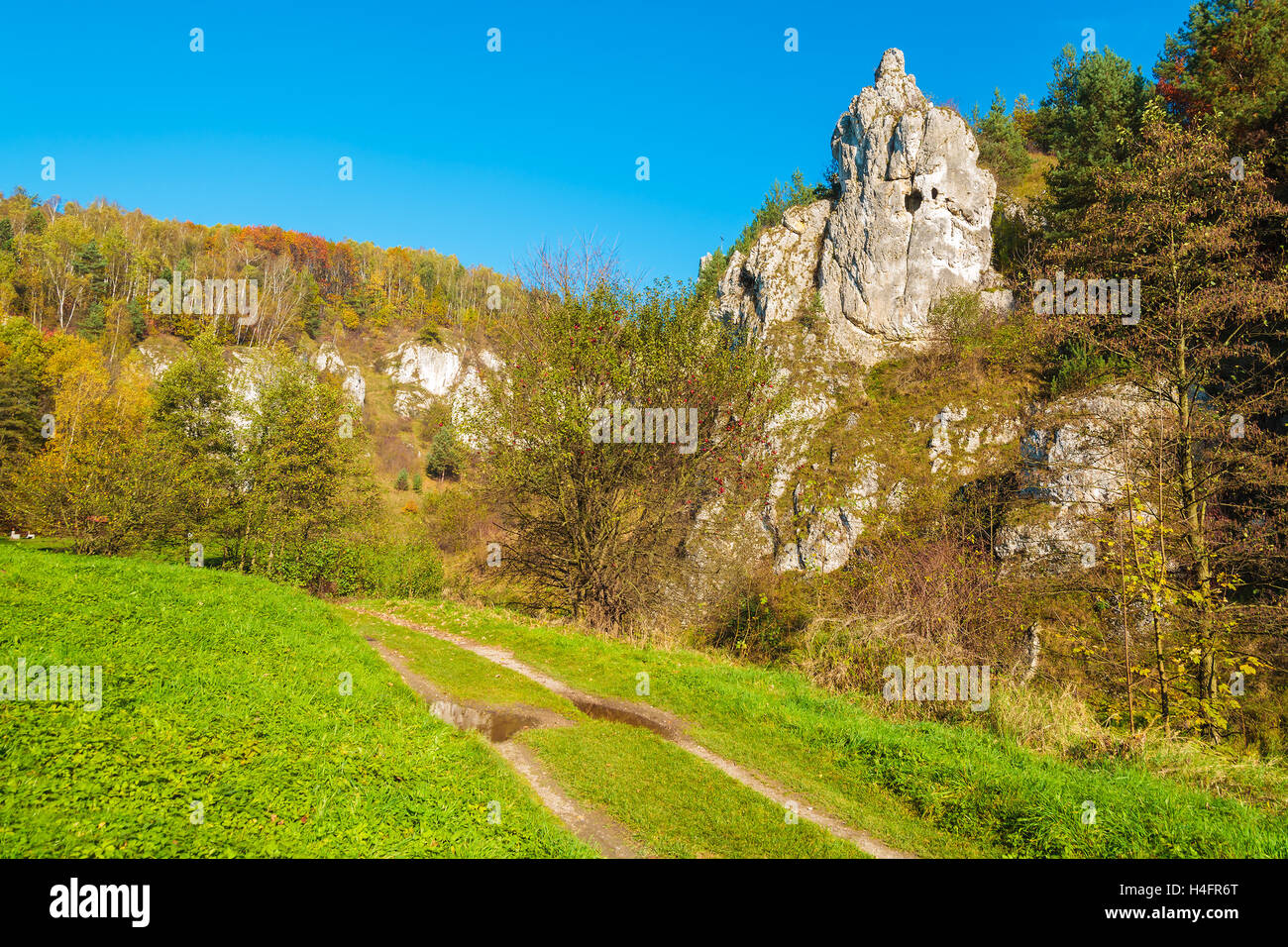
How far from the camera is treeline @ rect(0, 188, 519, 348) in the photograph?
83250 millimetres

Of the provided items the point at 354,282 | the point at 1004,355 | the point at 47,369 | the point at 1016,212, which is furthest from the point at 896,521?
the point at 354,282

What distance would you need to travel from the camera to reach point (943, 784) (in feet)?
24.2

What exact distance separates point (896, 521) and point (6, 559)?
29421 mm

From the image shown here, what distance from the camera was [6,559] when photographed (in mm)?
10750

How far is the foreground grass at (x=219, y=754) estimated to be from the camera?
4766 mm

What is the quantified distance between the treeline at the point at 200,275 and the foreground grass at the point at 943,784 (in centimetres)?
5401

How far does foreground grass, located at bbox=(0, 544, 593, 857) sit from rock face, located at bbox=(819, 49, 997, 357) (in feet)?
124

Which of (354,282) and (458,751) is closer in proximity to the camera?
(458,751)
